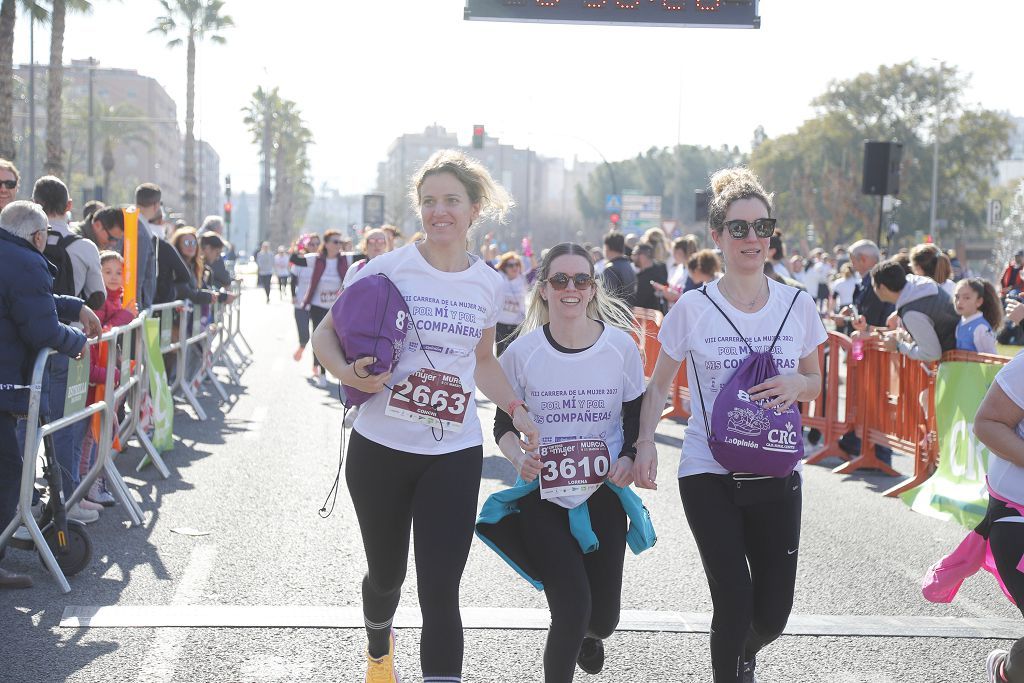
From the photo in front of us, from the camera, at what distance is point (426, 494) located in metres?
3.98

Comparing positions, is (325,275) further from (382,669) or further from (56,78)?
(56,78)

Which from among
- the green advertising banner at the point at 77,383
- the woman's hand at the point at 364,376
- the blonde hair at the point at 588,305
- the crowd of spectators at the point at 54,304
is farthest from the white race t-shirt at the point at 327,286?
the woman's hand at the point at 364,376

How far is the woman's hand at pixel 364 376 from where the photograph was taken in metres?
3.88

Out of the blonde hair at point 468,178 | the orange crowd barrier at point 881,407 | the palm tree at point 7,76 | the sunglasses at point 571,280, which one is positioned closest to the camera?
the blonde hair at point 468,178

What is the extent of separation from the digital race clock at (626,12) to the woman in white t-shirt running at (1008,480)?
313 inches

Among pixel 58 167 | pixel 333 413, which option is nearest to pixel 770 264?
pixel 333 413

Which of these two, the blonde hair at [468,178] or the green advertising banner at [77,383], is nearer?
the blonde hair at [468,178]

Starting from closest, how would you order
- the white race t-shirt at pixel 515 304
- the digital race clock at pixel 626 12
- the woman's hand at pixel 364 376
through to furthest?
the woman's hand at pixel 364 376
the digital race clock at pixel 626 12
the white race t-shirt at pixel 515 304

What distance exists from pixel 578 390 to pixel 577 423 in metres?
0.11

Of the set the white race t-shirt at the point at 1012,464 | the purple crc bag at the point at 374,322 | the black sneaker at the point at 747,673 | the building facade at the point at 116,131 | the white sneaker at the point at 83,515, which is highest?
the building facade at the point at 116,131

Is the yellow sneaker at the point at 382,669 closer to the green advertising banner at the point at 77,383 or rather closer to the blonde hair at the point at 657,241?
the green advertising banner at the point at 77,383

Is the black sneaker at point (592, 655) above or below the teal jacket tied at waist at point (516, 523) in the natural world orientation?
below

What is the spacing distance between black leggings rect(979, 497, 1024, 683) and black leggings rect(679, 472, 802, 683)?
633mm

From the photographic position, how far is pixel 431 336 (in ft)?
13.2
